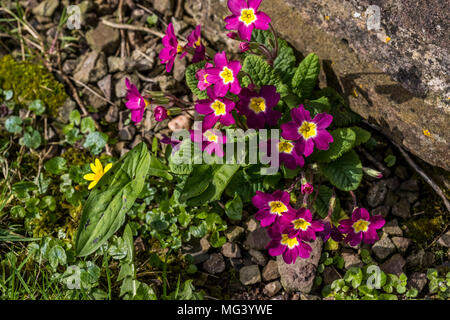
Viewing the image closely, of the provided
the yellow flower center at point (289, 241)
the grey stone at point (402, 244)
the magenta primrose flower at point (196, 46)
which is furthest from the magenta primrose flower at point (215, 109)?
the grey stone at point (402, 244)

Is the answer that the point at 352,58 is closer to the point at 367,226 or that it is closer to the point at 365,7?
the point at 365,7

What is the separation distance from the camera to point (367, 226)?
2818mm

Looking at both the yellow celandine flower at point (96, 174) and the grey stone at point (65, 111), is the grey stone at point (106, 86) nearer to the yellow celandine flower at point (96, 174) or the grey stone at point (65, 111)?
the grey stone at point (65, 111)

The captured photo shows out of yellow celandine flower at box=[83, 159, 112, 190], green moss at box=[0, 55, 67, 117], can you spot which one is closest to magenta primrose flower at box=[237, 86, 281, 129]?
yellow celandine flower at box=[83, 159, 112, 190]

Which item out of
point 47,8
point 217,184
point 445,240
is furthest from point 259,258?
point 47,8

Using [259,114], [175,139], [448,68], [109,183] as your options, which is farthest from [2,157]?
[448,68]

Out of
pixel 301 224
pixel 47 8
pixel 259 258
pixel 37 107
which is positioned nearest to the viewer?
pixel 301 224

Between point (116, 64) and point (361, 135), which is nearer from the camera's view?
point (361, 135)

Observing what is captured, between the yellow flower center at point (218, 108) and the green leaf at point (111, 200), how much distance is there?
0.49 metres

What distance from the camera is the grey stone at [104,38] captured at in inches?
146

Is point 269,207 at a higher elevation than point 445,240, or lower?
higher

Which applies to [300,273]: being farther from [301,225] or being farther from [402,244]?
[402,244]

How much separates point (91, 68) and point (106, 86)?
0.20 metres

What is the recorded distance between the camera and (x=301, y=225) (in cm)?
272
